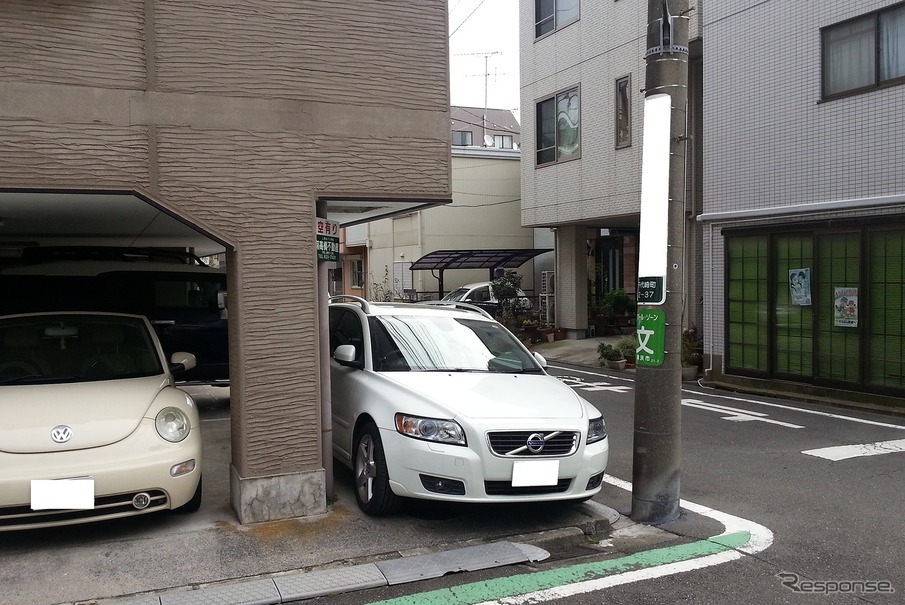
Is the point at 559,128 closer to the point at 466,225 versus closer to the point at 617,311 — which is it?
the point at 617,311

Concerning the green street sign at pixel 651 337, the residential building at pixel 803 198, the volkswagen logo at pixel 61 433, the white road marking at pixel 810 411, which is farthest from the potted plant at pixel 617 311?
the volkswagen logo at pixel 61 433

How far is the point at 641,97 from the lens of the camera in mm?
16312

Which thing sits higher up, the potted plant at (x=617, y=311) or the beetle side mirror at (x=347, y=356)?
the beetle side mirror at (x=347, y=356)

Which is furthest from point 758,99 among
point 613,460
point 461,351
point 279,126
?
point 279,126

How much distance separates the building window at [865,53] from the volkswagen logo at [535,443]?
26.8 feet

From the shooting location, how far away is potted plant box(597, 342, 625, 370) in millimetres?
15188

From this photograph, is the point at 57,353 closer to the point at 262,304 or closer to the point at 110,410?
the point at 110,410

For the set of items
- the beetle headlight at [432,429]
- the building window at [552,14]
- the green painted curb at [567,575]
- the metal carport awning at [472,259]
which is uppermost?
the building window at [552,14]

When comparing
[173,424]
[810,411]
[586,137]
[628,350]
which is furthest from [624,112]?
[173,424]

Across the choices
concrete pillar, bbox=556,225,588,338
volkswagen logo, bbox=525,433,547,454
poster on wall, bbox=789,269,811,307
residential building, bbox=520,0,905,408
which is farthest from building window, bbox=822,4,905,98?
concrete pillar, bbox=556,225,588,338

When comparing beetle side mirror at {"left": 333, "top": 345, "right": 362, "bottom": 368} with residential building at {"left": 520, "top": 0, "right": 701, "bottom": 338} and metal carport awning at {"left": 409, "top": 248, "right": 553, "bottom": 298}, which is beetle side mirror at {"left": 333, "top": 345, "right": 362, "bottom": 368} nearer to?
residential building at {"left": 520, "top": 0, "right": 701, "bottom": 338}

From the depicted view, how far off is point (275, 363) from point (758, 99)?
970 centimetres

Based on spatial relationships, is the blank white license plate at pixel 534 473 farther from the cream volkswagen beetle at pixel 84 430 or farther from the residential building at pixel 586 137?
the residential building at pixel 586 137

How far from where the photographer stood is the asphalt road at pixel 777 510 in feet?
→ 13.9
